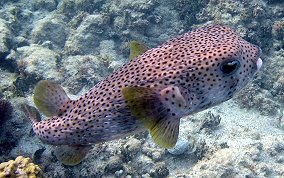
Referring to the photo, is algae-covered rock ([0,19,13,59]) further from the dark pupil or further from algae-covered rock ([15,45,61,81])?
the dark pupil

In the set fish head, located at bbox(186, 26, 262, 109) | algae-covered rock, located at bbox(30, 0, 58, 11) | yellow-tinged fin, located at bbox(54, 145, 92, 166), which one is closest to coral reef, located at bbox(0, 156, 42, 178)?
yellow-tinged fin, located at bbox(54, 145, 92, 166)

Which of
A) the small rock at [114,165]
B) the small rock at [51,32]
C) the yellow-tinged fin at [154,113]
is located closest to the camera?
the yellow-tinged fin at [154,113]

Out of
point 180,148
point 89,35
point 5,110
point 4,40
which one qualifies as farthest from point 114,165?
point 4,40

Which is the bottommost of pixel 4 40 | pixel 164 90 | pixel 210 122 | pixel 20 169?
pixel 210 122

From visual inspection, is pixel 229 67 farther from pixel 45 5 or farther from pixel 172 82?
pixel 45 5

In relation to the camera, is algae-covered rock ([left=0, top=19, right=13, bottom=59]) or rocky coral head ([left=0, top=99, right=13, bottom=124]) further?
algae-covered rock ([left=0, top=19, right=13, bottom=59])

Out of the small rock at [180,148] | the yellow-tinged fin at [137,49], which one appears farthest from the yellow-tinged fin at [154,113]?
the small rock at [180,148]

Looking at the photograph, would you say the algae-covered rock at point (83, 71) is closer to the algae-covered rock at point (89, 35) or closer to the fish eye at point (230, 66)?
the algae-covered rock at point (89, 35)
